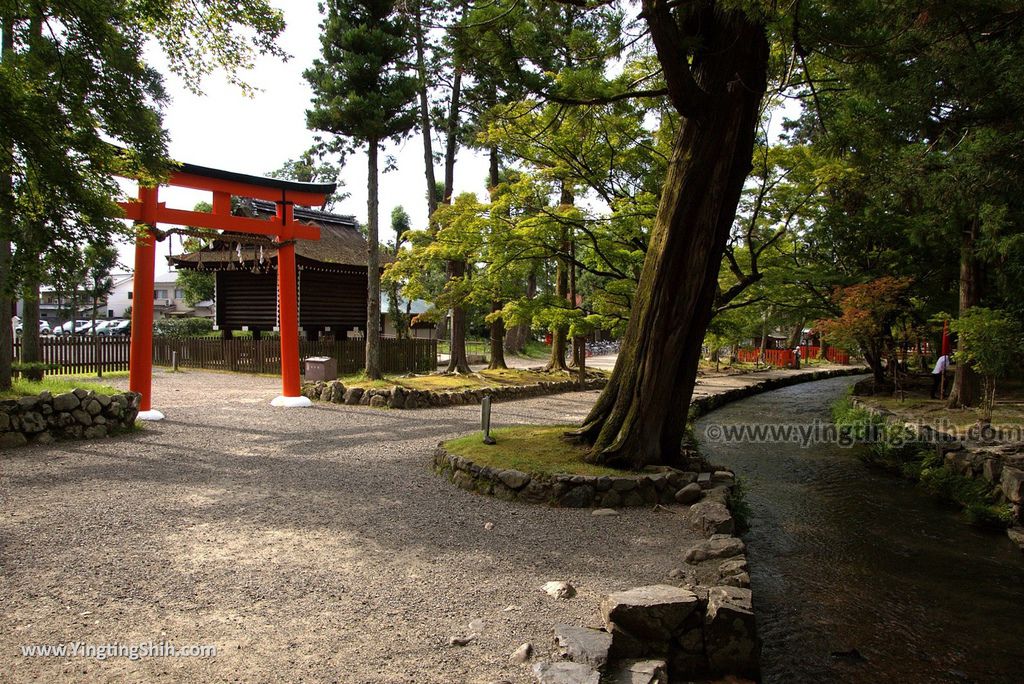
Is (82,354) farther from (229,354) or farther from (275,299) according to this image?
(275,299)

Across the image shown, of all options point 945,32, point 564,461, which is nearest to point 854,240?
point 945,32

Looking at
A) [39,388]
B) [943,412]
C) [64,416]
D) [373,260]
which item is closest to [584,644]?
[64,416]

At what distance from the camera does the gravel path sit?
3.59 m

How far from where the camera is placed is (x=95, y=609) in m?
4.03

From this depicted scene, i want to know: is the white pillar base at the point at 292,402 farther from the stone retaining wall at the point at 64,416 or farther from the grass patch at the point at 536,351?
the grass patch at the point at 536,351

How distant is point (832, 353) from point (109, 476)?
38.8 meters

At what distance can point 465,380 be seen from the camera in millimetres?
17562

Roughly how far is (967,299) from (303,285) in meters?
19.6

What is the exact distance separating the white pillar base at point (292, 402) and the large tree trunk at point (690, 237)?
8.49 metres

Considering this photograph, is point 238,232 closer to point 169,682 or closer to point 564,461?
point 564,461

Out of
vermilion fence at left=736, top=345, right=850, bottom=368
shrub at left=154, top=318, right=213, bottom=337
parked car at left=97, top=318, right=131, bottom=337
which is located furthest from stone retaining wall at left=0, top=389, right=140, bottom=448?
parked car at left=97, top=318, right=131, bottom=337

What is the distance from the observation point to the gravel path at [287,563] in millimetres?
3588

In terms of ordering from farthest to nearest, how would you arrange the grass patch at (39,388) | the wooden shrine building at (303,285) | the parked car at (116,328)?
the parked car at (116,328) → the wooden shrine building at (303,285) → the grass patch at (39,388)

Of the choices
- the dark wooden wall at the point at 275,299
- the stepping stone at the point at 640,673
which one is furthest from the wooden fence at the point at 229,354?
the stepping stone at the point at 640,673
